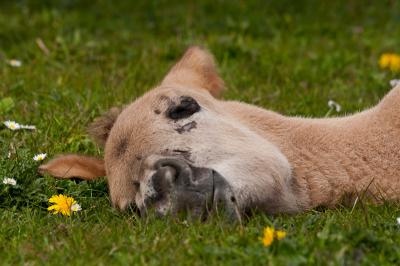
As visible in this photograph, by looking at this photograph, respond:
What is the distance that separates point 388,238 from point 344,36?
702 cm

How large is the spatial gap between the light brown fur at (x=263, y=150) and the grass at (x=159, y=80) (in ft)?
0.58

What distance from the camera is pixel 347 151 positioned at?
12.6 ft

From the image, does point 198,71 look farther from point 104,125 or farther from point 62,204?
point 62,204

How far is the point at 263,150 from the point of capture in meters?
3.58

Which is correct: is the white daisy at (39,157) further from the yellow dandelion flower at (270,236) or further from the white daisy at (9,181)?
the yellow dandelion flower at (270,236)

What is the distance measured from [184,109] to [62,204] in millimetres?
1315

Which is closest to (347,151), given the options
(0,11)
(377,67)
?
(377,67)

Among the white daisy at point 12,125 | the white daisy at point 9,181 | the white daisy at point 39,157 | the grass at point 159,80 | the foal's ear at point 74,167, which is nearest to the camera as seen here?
the grass at point 159,80

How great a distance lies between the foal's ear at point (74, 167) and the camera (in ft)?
14.2

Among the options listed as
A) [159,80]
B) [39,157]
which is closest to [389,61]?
[159,80]

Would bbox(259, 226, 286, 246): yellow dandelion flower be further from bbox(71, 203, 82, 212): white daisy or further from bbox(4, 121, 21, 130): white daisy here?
bbox(4, 121, 21, 130): white daisy

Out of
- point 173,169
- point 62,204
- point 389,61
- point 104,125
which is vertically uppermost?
point 173,169

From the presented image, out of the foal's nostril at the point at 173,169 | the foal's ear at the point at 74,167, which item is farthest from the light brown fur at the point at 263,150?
the foal's nostril at the point at 173,169

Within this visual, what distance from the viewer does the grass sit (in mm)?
2869
